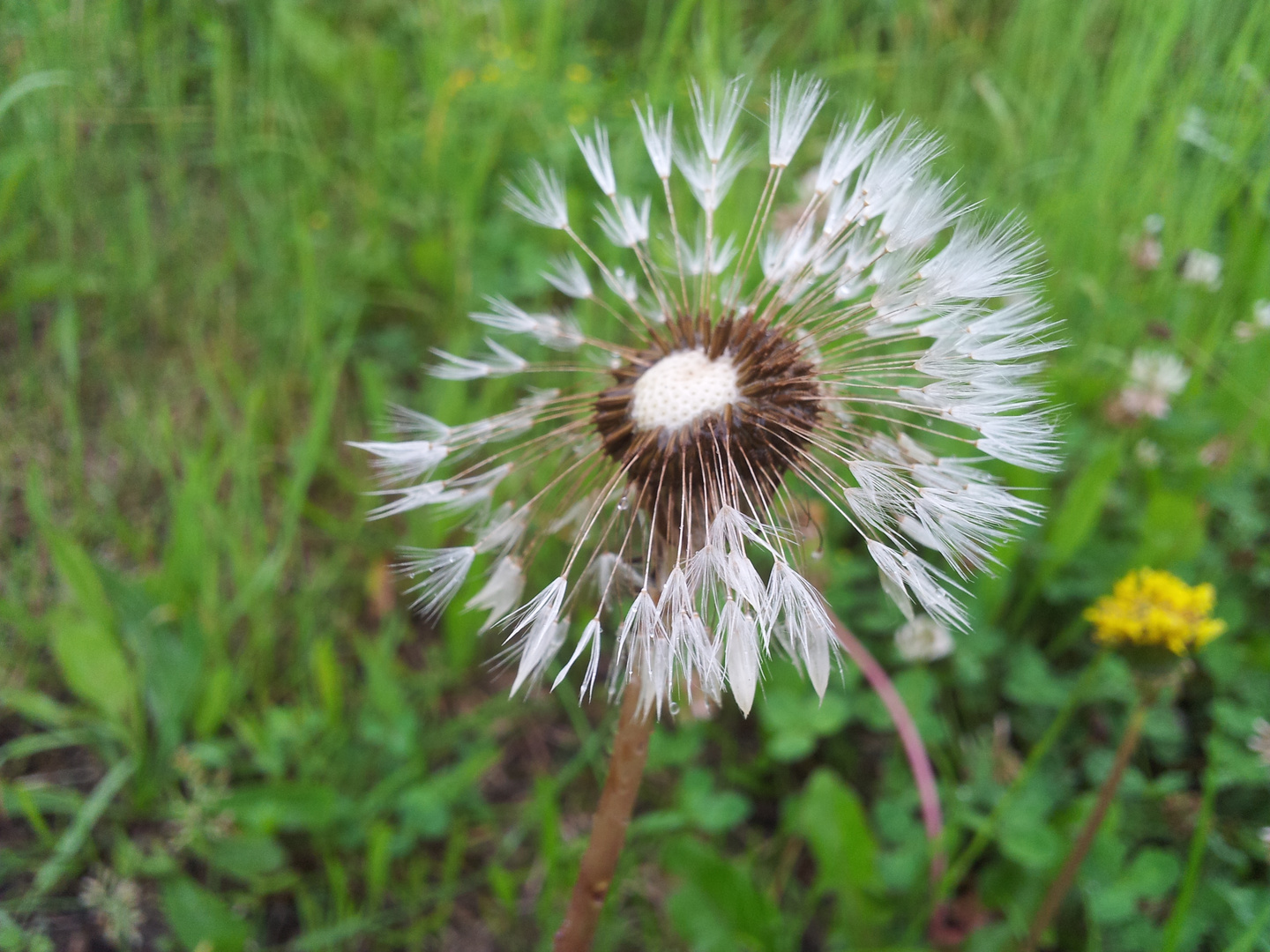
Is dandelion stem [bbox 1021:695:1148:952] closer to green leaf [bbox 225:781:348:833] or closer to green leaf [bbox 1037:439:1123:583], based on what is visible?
green leaf [bbox 1037:439:1123:583]

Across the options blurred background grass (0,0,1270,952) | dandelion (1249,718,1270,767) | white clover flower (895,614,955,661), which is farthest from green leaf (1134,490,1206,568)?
white clover flower (895,614,955,661)

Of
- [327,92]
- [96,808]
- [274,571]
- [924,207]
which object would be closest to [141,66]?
[327,92]

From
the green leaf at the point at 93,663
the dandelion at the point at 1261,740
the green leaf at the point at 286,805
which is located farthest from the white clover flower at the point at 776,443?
the green leaf at the point at 93,663

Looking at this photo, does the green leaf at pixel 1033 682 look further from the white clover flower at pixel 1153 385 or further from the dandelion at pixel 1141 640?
the white clover flower at pixel 1153 385

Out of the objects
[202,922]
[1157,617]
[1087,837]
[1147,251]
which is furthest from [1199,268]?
[202,922]

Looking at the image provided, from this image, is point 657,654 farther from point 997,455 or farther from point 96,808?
point 96,808

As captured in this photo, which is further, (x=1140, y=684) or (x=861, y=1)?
(x=861, y=1)
